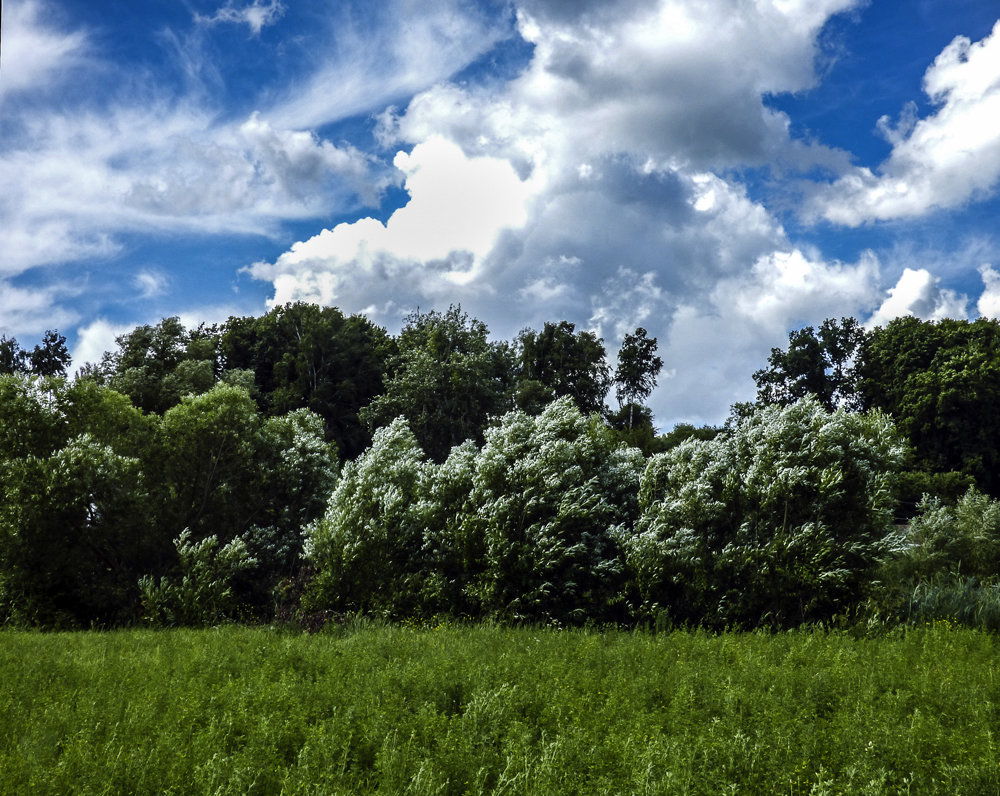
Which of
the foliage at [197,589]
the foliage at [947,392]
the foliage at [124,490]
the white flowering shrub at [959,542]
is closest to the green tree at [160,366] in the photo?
the foliage at [124,490]

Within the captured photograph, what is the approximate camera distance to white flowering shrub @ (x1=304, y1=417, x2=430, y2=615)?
14.9m

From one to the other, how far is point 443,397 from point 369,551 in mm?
26319

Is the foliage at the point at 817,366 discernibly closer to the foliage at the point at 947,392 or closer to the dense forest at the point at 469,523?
the foliage at the point at 947,392

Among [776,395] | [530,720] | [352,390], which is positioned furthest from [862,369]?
[530,720]

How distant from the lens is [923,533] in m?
22.5

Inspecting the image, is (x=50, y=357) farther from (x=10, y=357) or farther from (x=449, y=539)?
(x=449, y=539)

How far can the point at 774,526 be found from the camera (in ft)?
44.0

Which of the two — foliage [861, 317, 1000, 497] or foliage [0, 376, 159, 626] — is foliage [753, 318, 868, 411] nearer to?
foliage [861, 317, 1000, 497]

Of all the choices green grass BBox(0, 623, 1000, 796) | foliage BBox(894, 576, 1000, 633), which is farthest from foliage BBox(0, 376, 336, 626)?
foliage BBox(894, 576, 1000, 633)

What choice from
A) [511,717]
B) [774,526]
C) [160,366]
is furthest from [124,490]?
[160,366]

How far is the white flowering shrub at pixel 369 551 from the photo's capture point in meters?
14.9

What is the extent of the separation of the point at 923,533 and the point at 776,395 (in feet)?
89.9

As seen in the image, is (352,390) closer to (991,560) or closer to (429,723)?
(991,560)

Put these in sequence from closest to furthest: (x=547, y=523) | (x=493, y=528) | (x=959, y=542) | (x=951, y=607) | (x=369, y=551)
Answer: (x=951, y=607) < (x=547, y=523) < (x=493, y=528) < (x=369, y=551) < (x=959, y=542)
